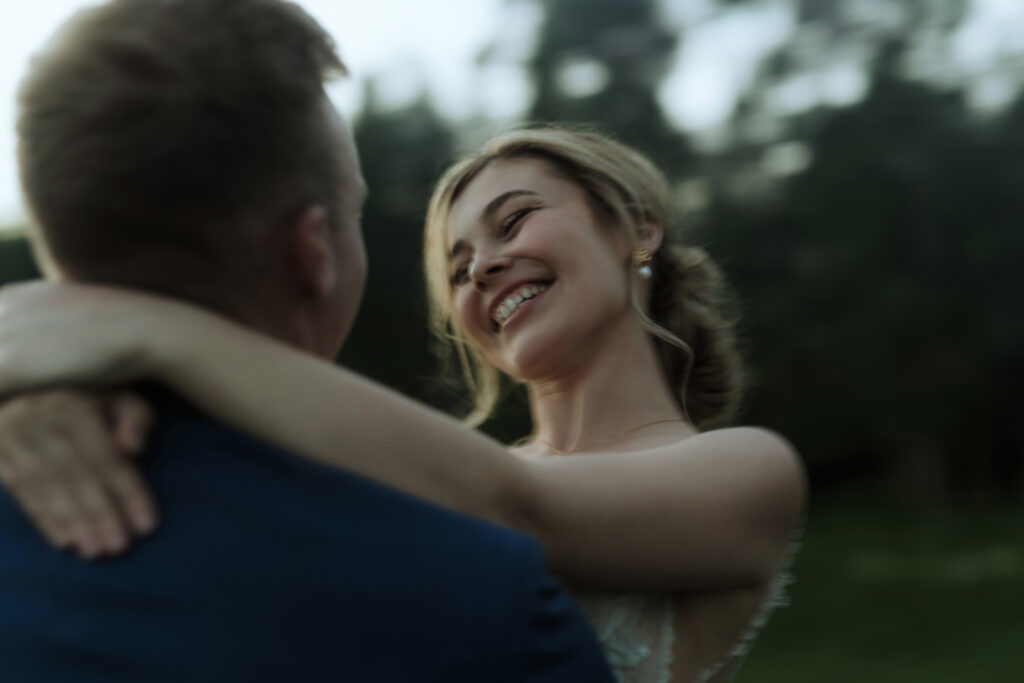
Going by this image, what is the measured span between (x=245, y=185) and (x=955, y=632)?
55.3ft

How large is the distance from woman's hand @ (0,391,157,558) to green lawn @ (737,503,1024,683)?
1345 centimetres

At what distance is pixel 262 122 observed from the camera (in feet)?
4.29

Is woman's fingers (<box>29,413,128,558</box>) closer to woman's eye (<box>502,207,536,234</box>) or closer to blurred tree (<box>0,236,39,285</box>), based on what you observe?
woman's eye (<box>502,207,536,234</box>)

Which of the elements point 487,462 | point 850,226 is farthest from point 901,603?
point 487,462

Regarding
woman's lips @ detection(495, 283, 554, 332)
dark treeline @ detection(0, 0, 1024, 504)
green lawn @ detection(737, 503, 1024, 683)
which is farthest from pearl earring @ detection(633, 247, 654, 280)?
dark treeline @ detection(0, 0, 1024, 504)

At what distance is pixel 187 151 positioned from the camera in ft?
4.16

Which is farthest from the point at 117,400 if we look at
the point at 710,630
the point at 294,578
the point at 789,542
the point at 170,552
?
the point at 789,542

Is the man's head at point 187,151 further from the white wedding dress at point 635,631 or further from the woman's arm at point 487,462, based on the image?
the white wedding dress at point 635,631

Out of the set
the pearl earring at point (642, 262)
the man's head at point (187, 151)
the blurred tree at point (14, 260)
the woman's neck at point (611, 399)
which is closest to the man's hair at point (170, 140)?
the man's head at point (187, 151)

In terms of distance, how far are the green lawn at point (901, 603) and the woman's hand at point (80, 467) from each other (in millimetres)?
13446

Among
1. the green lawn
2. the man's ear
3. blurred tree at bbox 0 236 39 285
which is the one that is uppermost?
the green lawn

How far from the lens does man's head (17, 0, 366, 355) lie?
4.13 ft

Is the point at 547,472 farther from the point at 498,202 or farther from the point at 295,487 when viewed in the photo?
the point at 498,202

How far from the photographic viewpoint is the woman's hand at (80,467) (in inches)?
48.3
